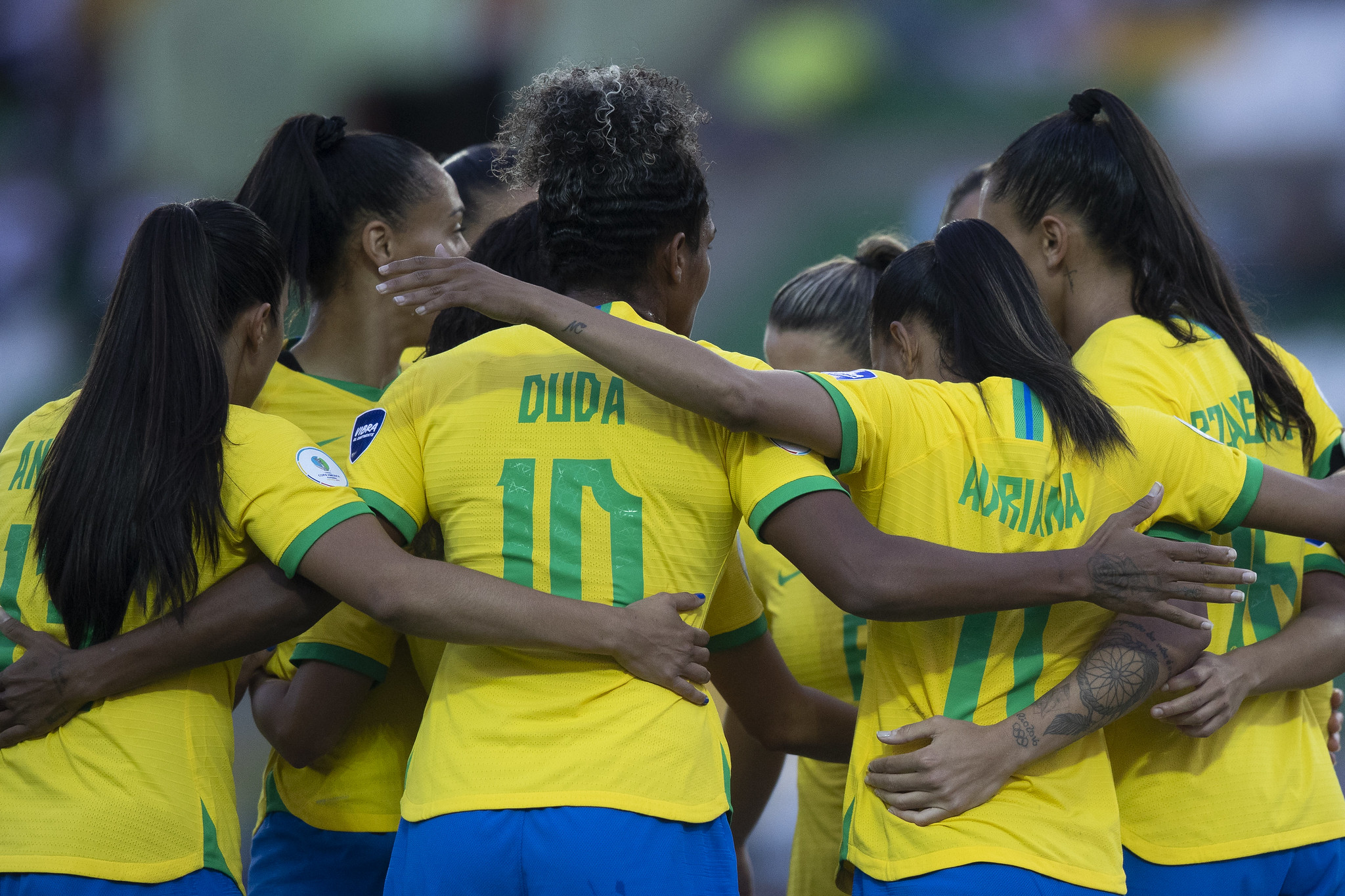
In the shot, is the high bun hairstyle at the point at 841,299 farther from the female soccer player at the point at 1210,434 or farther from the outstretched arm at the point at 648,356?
the outstretched arm at the point at 648,356

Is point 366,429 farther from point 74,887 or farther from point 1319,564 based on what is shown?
point 1319,564

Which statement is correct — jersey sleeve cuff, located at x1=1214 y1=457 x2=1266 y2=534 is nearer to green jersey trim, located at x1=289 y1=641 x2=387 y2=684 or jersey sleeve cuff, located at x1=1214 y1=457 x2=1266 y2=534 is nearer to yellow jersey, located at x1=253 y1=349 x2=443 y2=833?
yellow jersey, located at x1=253 y1=349 x2=443 y2=833

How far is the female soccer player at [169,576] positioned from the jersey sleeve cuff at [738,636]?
0.42 metres

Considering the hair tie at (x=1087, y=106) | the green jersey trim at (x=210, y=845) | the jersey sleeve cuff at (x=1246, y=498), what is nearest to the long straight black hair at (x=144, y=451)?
the green jersey trim at (x=210, y=845)

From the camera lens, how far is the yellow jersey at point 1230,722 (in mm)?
2312

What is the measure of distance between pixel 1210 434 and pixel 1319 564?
44cm

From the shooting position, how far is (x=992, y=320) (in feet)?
7.52

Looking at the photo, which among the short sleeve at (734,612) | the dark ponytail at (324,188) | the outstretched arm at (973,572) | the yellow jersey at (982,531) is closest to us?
the outstretched arm at (973,572)

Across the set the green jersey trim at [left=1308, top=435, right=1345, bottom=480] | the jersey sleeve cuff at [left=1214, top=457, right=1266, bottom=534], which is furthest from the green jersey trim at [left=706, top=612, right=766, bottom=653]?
the green jersey trim at [left=1308, top=435, right=1345, bottom=480]

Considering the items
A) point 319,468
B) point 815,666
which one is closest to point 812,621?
point 815,666

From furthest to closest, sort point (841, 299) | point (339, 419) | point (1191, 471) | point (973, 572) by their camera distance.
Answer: point (841, 299) < point (339, 419) < point (1191, 471) < point (973, 572)

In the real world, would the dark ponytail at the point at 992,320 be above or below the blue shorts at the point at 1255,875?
above

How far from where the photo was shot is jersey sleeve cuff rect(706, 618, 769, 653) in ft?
8.08

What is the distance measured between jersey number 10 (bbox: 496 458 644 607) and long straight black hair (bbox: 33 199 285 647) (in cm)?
54
